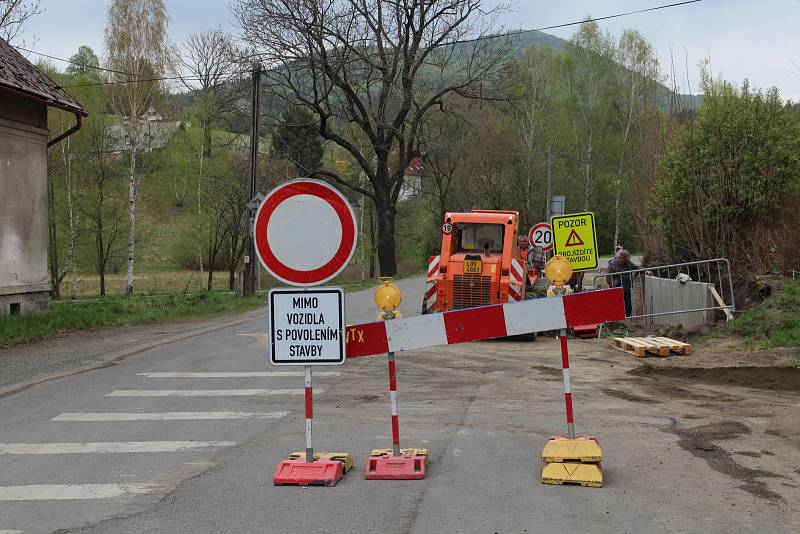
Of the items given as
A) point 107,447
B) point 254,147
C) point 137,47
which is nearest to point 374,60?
point 254,147

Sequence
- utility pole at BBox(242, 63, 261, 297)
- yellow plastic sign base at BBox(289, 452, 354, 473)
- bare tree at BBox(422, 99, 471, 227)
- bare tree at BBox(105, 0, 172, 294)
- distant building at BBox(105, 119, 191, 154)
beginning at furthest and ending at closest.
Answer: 1. bare tree at BBox(422, 99, 471, 227)
2. bare tree at BBox(105, 0, 172, 294)
3. distant building at BBox(105, 119, 191, 154)
4. utility pole at BBox(242, 63, 261, 297)
5. yellow plastic sign base at BBox(289, 452, 354, 473)

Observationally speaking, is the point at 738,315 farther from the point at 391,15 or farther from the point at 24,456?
the point at 391,15

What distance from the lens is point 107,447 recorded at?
25.9ft

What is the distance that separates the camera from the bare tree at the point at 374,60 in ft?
121

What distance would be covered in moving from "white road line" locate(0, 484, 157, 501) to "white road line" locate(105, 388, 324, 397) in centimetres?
432

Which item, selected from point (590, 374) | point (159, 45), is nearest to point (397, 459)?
point (590, 374)

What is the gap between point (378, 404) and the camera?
10.0 metres

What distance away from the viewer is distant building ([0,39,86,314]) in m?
Result: 20.2

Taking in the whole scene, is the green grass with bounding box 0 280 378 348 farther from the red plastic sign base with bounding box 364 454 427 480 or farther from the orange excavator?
the red plastic sign base with bounding box 364 454 427 480

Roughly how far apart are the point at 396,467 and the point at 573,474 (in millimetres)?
1336

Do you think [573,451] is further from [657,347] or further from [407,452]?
[657,347]

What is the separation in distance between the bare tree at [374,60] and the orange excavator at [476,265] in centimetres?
1910

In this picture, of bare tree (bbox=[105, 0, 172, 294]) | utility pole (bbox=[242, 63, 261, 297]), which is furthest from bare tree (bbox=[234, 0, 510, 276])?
bare tree (bbox=[105, 0, 172, 294])

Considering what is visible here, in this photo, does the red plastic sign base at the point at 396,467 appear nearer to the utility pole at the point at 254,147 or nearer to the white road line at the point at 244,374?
the white road line at the point at 244,374
